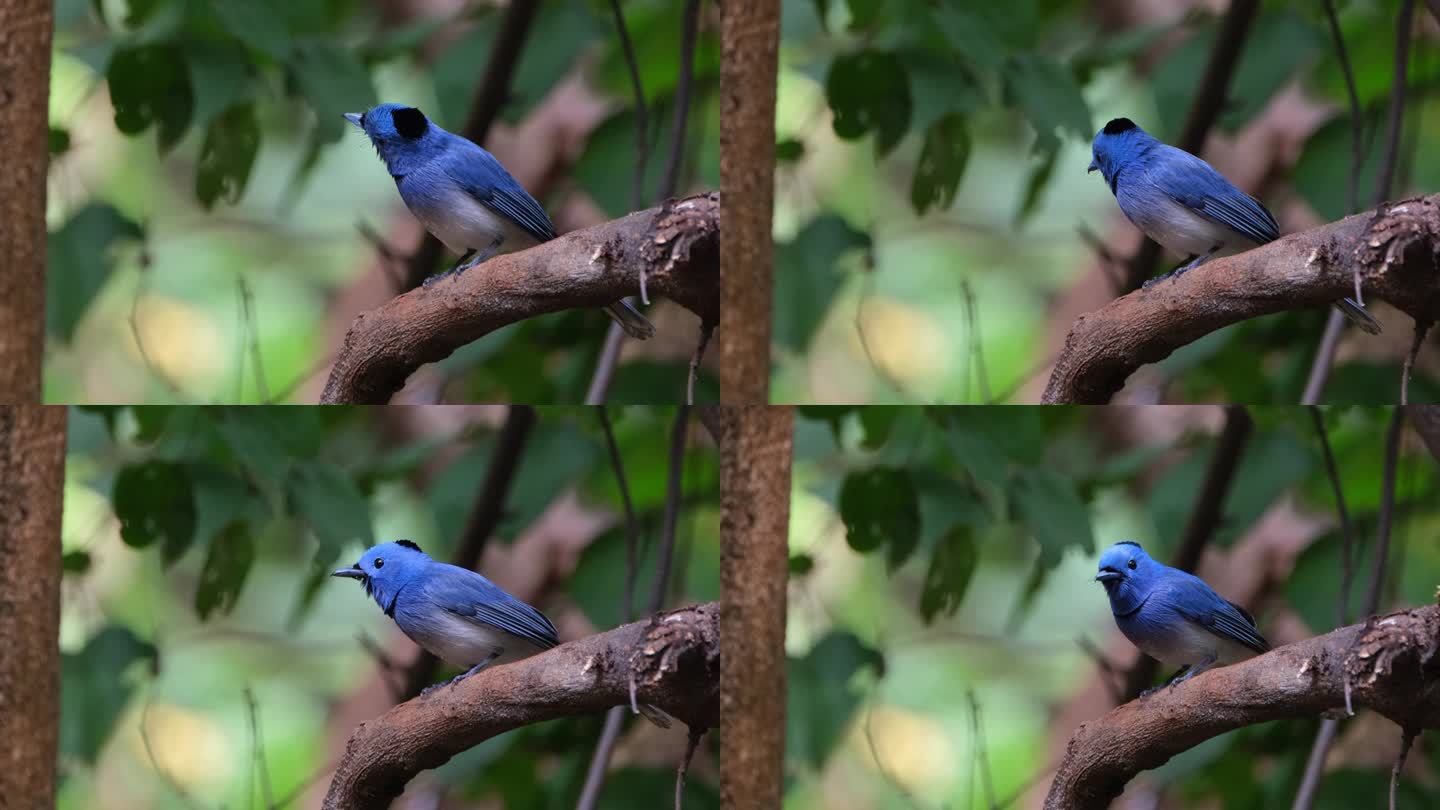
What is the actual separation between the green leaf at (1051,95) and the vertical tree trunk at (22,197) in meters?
1.52

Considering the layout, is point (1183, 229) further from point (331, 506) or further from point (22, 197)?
point (22, 197)

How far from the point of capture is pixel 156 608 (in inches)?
119

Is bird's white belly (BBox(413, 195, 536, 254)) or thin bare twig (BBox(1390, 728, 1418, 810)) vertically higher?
bird's white belly (BBox(413, 195, 536, 254))

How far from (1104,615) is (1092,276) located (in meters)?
0.53

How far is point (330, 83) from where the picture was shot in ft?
9.82

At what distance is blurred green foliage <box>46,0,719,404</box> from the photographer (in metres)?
2.93

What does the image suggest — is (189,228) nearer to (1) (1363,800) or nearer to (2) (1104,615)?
(2) (1104,615)

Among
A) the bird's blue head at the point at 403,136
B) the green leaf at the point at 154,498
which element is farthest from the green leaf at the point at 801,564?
the green leaf at the point at 154,498

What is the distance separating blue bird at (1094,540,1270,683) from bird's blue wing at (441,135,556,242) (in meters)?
1.01

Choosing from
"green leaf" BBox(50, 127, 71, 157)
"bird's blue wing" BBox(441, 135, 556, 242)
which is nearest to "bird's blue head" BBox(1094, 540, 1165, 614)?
"bird's blue wing" BBox(441, 135, 556, 242)

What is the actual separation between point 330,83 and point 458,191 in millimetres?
288

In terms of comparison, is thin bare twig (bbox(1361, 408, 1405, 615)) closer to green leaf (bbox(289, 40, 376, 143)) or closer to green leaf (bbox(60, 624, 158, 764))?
green leaf (bbox(289, 40, 376, 143))

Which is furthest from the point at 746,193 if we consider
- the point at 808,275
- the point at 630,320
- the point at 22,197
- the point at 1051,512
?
the point at 22,197

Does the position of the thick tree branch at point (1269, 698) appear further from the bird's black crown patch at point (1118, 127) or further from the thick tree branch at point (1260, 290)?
the bird's black crown patch at point (1118, 127)
